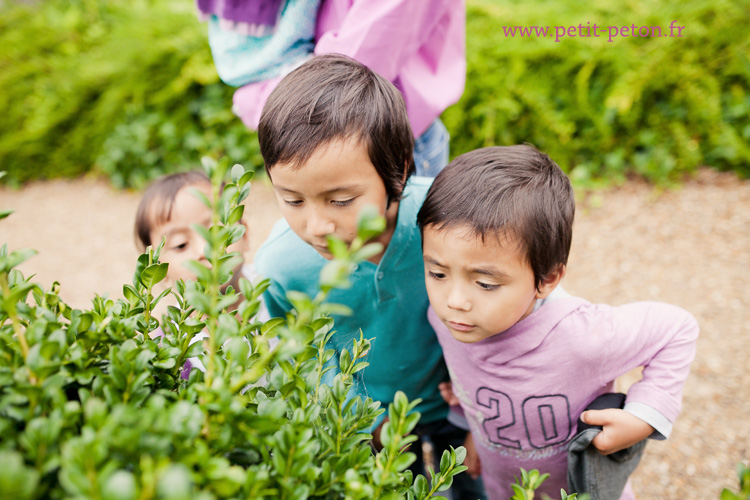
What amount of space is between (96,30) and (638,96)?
5.82 m

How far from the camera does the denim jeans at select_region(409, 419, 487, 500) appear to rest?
2314 millimetres

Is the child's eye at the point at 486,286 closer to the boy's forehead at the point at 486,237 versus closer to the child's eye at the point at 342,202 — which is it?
the boy's forehead at the point at 486,237

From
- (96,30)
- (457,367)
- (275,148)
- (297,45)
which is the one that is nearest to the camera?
(275,148)

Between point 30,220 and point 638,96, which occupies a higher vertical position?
point 638,96

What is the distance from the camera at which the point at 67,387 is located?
0.99m

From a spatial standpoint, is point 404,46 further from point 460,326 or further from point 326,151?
point 460,326

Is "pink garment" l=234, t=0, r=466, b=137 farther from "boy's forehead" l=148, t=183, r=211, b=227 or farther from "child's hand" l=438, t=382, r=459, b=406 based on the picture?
"child's hand" l=438, t=382, r=459, b=406

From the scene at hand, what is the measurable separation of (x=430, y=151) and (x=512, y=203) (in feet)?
3.03

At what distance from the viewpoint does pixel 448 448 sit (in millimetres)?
2354

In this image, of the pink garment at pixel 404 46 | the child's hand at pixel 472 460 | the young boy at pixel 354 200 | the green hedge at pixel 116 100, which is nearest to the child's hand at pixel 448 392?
the young boy at pixel 354 200

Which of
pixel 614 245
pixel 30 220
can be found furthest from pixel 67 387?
pixel 30 220

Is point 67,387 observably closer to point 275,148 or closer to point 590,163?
point 275,148

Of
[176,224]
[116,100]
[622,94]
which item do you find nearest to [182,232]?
[176,224]

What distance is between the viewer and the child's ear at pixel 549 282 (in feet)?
5.48
